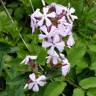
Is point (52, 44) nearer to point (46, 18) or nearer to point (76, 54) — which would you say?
point (46, 18)

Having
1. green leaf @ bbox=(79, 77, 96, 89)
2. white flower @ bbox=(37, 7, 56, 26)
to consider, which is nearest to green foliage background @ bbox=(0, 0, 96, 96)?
green leaf @ bbox=(79, 77, 96, 89)

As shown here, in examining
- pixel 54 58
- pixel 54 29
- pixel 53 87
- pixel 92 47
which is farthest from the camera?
pixel 92 47

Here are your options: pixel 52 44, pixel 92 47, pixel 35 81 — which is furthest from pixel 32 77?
pixel 92 47

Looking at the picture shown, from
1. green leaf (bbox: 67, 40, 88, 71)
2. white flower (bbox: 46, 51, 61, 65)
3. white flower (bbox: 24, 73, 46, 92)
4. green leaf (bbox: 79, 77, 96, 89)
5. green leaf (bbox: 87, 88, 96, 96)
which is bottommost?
green leaf (bbox: 87, 88, 96, 96)

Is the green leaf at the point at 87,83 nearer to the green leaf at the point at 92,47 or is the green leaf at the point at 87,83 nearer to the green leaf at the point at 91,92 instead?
the green leaf at the point at 91,92

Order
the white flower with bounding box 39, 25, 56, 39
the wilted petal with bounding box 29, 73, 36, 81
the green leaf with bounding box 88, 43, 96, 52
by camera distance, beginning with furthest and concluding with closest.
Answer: the green leaf with bounding box 88, 43, 96, 52
the wilted petal with bounding box 29, 73, 36, 81
the white flower with bounding box 39, 25, 56, 39

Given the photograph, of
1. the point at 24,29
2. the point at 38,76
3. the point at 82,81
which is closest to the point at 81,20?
the point at 24,29

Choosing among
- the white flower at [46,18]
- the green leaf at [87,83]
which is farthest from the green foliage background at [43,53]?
the white flower at [46,18]

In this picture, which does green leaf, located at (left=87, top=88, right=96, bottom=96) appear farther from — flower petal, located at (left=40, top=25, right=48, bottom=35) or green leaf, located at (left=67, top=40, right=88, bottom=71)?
flower petal, located at (left=40, top=25, right=48, bottom=35)

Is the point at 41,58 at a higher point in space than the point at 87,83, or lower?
higher
